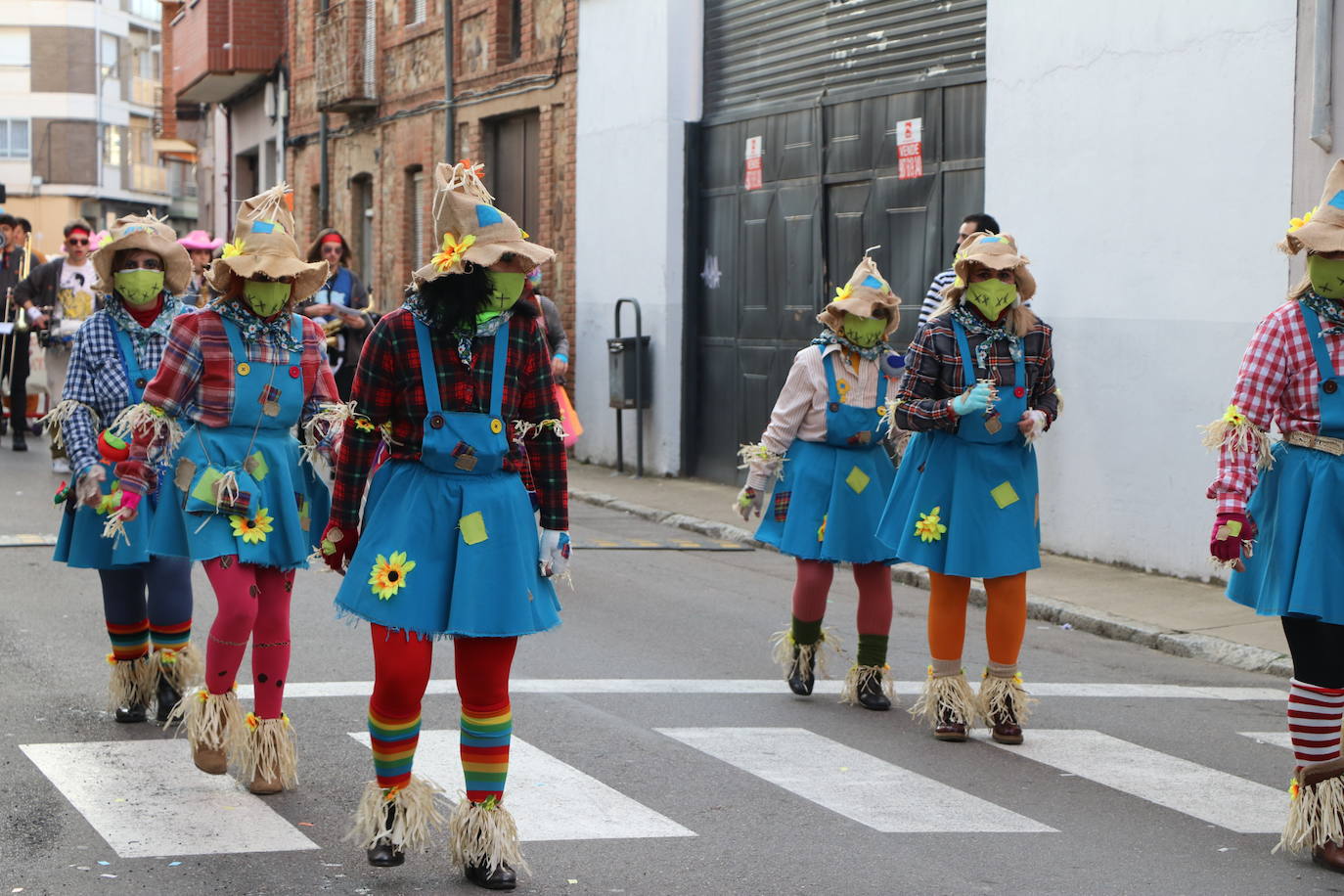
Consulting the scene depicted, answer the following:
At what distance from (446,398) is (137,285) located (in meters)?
2.27

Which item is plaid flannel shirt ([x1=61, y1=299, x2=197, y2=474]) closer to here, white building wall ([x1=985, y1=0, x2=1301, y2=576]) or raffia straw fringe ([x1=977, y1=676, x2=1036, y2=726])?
raffia straw fringe ([x1=977, y1=676, x2=1036, y2=726])

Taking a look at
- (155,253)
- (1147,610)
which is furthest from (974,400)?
(1147,610)

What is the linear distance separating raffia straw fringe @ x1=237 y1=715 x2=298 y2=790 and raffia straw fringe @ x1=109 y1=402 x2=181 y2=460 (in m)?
0.95

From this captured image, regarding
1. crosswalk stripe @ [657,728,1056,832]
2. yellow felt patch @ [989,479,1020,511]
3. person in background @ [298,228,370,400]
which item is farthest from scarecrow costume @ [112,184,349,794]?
person in background @ [298,228,370,400]

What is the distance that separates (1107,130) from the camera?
12102 millimetres

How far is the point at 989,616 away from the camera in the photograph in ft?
24.0

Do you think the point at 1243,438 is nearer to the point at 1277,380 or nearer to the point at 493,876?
the point at 1277,380

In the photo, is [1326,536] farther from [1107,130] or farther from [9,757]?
[1107,130]

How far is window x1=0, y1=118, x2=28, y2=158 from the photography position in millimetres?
71250

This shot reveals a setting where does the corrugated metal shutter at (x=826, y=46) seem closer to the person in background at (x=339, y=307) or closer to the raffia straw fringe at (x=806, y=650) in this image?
the person in background at (x=339, y=307)

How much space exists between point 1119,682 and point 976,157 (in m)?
5.75

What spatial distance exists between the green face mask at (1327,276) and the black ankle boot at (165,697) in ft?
14.1

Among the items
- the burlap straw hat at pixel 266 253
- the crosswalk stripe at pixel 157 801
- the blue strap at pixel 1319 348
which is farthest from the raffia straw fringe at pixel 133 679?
the blue strap at pixel 1319 348

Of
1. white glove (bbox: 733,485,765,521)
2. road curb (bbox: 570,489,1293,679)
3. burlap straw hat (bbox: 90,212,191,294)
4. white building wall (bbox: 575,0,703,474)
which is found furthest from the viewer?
white building wall (bbox: 575,0,703,474)
